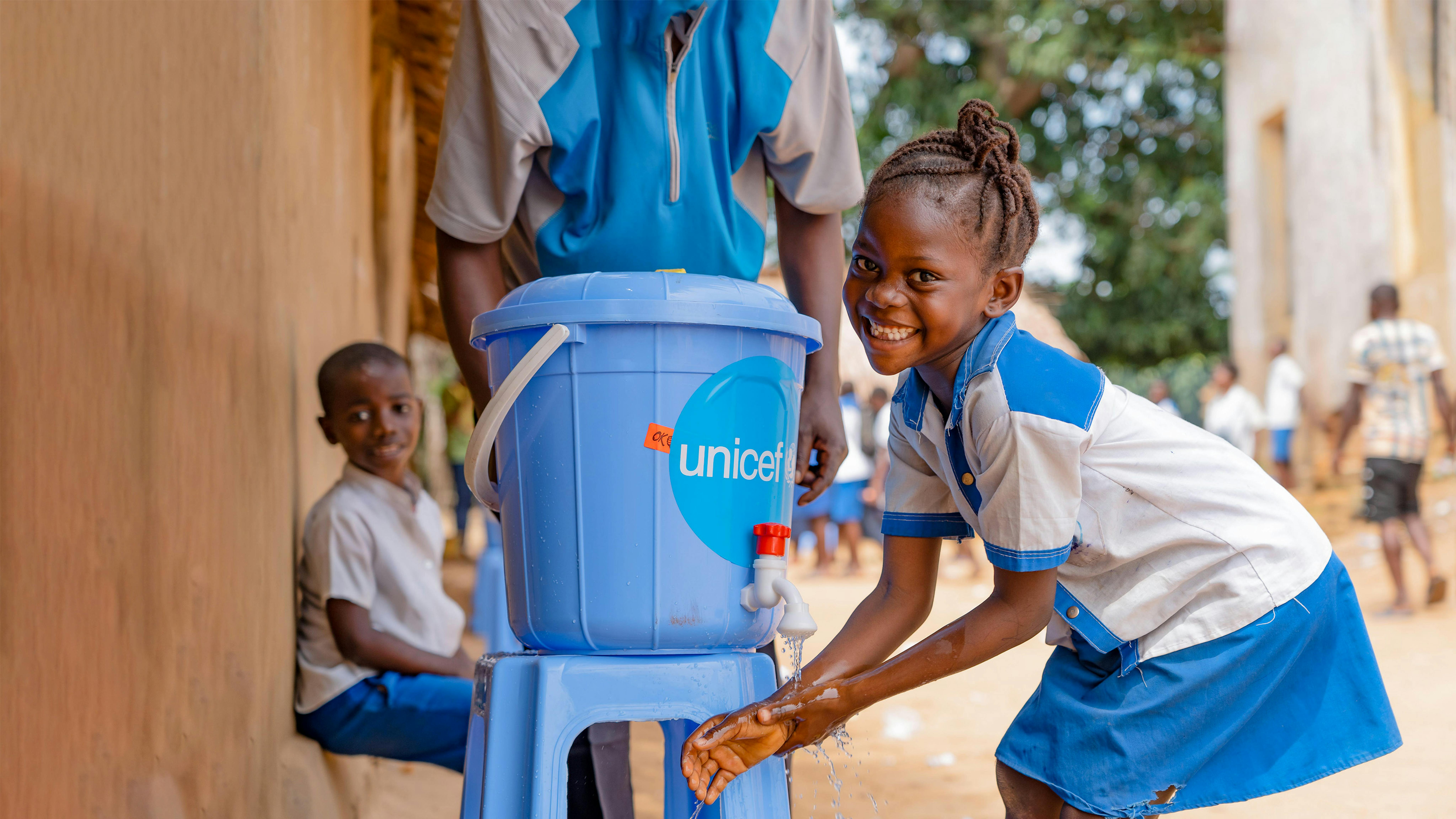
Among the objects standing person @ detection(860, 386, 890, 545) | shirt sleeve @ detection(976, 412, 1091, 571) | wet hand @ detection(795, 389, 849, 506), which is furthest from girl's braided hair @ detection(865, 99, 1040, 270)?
standing person @ detection(860, 386, 890, 545)

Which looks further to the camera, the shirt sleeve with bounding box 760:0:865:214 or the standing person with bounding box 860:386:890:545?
the standing person with bounding box 860:386:890:545

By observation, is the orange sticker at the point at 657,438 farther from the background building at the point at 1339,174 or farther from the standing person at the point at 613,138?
the background building at the point at 1339,174

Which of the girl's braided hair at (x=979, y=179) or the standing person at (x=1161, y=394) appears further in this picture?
the standing person at (x=1161, y=394)

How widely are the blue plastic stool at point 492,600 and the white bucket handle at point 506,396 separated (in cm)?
247

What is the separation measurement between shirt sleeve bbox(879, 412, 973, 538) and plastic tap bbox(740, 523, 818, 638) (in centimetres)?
22

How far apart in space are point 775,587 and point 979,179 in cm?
57

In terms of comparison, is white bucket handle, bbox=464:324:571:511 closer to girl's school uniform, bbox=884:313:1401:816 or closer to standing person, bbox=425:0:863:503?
standing person, bbox=425:0:863:503

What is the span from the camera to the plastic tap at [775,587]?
1.53 metres

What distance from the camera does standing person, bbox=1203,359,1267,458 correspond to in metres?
10.1

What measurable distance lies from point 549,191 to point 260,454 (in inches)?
35.1

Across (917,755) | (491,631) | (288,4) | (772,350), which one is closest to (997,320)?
(772,350)

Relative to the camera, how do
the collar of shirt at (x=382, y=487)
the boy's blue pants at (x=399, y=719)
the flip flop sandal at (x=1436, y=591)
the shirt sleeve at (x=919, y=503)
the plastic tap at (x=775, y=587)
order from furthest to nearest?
the flip flop sandal at (x=1436, y=591) < the collar of shirt at (x=382, y=487) < the boy's blue pants at (x=399, y=719) < the shirt sleeve at (x=919, y=503) < the plastic tap at (x=775, y=587)

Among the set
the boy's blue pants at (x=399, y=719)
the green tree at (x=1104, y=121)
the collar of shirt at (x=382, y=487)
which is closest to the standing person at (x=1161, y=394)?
the green tree at (x=1104, y=121)

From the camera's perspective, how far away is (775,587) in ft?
5.05
